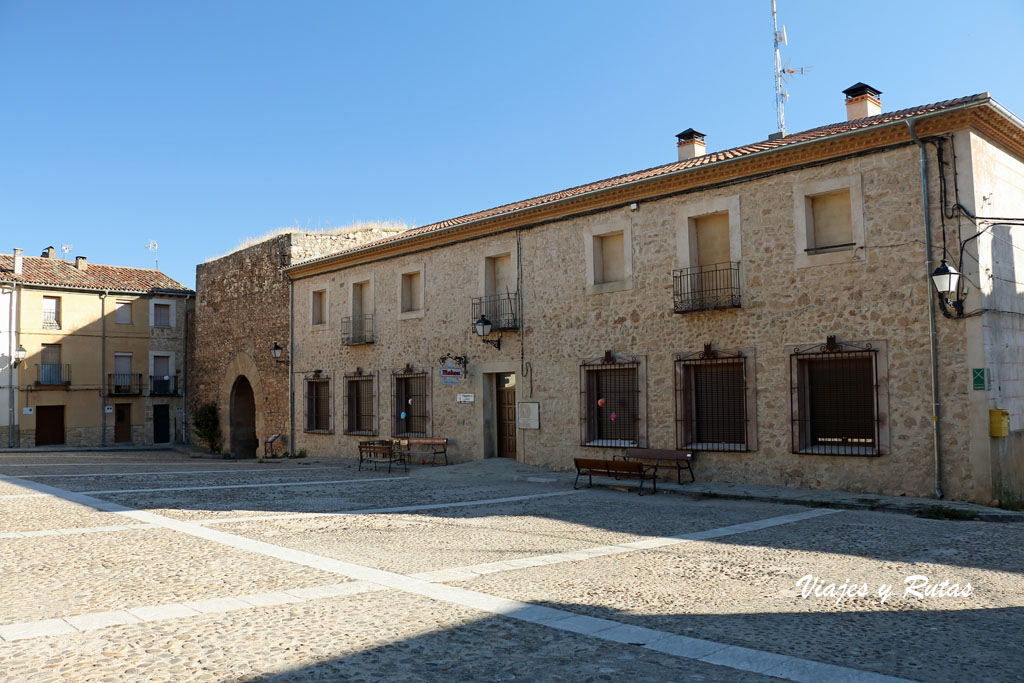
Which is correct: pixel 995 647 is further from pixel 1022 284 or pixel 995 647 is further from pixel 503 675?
pixel 1022 284

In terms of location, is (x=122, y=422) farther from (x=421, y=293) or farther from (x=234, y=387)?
(x=421, y=293)

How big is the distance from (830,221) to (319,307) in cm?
1455

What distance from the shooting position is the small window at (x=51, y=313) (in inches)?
1219

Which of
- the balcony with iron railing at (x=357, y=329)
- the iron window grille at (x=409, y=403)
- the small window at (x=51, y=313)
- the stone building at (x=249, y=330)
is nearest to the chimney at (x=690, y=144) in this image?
the iron window grille at (x=409, y=403)

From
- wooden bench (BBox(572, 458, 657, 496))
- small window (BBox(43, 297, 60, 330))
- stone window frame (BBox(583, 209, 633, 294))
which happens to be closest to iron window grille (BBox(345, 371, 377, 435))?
stone window frame (BBox(583, 209, 633, 294))

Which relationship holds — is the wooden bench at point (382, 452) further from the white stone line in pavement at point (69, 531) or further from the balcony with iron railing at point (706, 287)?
the white stone line in pavement at point (69, 531)

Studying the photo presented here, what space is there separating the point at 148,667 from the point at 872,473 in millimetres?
10039

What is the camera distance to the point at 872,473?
11.4m

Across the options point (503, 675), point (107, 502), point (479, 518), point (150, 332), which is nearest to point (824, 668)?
point (503, 675)

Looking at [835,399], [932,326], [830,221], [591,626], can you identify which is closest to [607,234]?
[830,221]

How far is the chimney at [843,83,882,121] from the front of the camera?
581 inches

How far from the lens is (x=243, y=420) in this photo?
2628cm

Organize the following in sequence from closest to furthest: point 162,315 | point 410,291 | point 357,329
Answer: point 410,291, point 357,329, point 162,315

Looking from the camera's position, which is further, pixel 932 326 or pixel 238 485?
pixel 238 485
